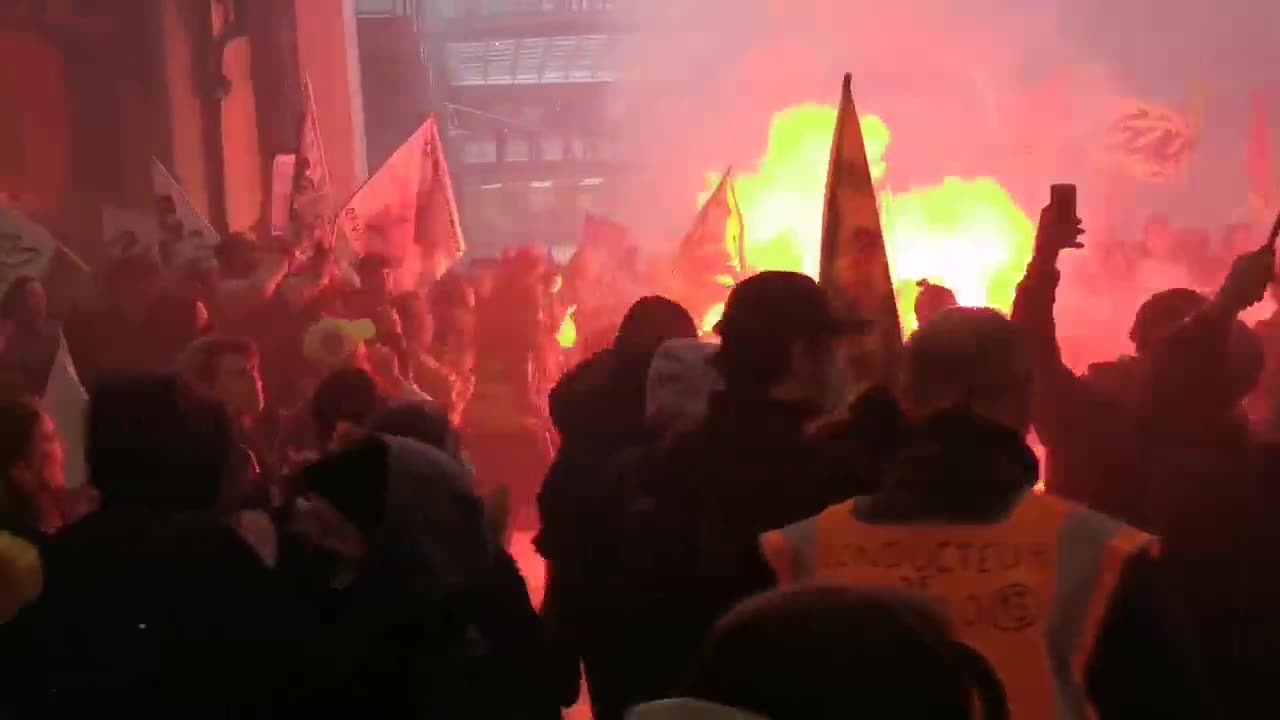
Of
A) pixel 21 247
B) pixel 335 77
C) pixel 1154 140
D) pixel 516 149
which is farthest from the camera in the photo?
pixel 516 149

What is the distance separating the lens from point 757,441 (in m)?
2.69

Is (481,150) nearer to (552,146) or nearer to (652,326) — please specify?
(552,146)

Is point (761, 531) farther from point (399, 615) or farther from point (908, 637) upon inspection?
point (908, 637)

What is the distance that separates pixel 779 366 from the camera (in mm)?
2688

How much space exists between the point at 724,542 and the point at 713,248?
777 centimetres

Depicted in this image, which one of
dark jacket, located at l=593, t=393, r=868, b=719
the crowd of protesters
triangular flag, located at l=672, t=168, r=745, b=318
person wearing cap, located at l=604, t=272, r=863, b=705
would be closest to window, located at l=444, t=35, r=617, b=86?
triangular flag, located at l=672, t=168, r=745, b=318

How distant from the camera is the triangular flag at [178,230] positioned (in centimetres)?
838

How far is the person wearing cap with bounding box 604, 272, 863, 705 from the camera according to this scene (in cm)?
267

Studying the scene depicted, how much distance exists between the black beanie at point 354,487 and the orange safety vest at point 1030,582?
829mm

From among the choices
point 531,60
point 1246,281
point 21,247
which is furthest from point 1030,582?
point 531,60

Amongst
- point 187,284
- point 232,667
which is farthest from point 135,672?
point 187,284

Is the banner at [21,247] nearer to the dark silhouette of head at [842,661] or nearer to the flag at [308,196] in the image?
the flag at [308,196]

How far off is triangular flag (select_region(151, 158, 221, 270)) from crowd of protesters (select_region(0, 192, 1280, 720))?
15.4 ft

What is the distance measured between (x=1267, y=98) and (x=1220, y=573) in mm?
25442
